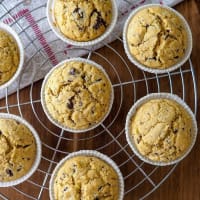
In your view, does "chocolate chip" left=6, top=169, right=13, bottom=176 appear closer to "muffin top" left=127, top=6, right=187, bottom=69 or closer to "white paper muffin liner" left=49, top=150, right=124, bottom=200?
"white paper muffin liner" left=49, top=150, right=124, bottom=200

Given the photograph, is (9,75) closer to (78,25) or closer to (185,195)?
(78,25)

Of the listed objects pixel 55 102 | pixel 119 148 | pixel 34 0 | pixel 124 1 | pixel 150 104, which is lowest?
pixel 119 148

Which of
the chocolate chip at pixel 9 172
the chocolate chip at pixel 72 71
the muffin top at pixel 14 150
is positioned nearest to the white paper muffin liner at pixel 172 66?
→ the chocolate chip at pixel 72 71

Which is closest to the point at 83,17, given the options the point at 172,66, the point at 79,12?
the point at 79,12

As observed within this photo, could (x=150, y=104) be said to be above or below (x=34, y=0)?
below

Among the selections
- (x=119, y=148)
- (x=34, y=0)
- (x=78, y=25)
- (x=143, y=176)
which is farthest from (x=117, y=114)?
(x=34, y=0)

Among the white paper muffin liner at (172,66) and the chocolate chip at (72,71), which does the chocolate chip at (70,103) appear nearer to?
the chocolate chip at (72,71)
